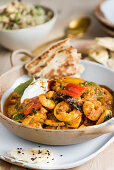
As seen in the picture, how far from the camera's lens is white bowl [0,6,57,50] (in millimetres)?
4086

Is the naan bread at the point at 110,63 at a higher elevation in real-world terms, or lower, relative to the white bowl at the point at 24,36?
lower

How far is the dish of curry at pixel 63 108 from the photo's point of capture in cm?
231

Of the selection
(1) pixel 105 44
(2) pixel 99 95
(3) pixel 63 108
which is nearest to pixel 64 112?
(3) pixel 63 108

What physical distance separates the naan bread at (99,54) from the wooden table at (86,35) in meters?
1.45

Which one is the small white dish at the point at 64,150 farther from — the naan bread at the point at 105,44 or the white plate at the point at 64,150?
the naan bread at the point at 105,44

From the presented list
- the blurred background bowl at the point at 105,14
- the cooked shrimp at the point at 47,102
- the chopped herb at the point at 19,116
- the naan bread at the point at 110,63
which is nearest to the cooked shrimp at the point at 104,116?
the cooked shrimp at the point at 47,102

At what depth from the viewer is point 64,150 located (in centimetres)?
230

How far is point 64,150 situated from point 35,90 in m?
0.72

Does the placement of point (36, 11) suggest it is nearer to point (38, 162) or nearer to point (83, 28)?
point (83, 28)

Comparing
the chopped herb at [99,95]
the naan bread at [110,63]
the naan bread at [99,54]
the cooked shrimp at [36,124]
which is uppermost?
the cooked shrimp at [36,124]

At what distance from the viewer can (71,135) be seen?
2088 mm

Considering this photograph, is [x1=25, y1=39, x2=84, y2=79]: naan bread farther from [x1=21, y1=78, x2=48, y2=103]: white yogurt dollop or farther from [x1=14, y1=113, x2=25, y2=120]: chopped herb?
[x1=14, y1=113, x2=25, y2=120]: chopped herb

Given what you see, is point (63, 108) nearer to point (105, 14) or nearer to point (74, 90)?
point (74, 90)

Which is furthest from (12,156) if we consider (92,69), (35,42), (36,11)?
(36,11)
